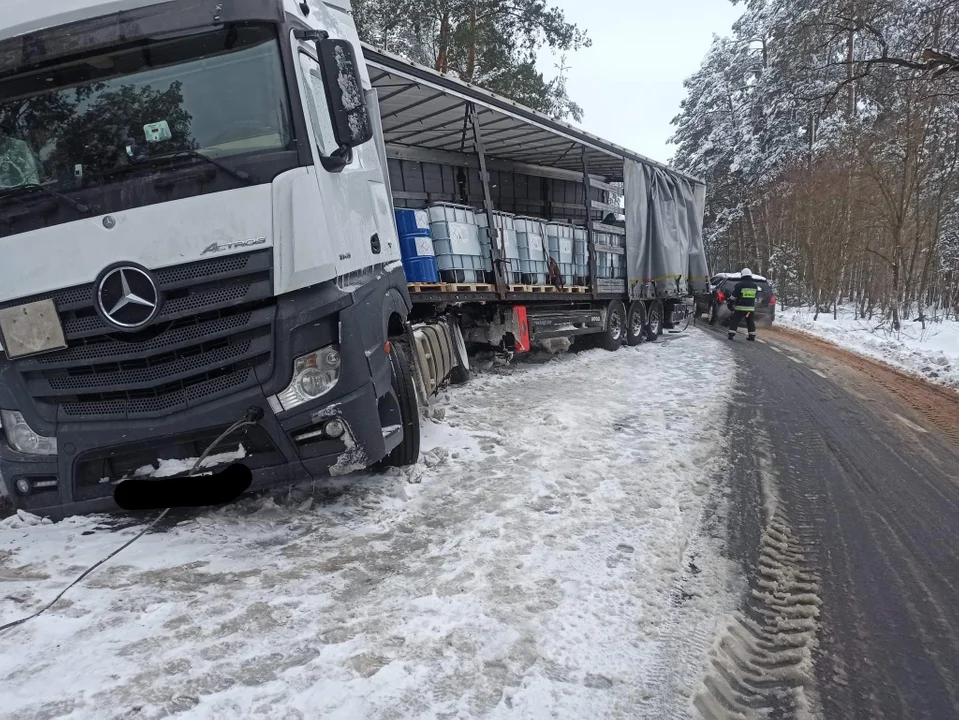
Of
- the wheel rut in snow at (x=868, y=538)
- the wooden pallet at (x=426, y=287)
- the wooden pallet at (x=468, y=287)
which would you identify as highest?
the wooden pallet at (x=426, y=287)

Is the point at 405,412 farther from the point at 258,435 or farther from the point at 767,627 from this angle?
the point at 767,627

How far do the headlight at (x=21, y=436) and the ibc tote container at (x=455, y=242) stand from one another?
4.63 meters

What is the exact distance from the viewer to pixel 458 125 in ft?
27.5

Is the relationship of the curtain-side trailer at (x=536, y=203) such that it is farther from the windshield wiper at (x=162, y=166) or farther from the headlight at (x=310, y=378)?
the headlight at (x=310, y=378)

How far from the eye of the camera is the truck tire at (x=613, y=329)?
11.7m

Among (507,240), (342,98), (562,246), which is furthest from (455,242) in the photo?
(342,98)

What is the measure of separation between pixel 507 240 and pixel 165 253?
18.8ft

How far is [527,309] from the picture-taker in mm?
9203

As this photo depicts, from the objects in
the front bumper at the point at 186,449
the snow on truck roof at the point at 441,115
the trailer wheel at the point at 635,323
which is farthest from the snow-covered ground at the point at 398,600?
the trailer wheel at the point at 635,323

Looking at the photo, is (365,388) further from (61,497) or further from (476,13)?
(476,13)

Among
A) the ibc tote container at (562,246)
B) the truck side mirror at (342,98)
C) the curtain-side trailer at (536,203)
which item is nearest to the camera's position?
the truck side mirror at (342,98)

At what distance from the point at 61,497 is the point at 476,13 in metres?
17.1

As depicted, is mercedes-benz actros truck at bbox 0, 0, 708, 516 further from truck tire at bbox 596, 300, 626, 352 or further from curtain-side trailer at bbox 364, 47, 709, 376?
truck tire at bbox 596, 300, 626, 352

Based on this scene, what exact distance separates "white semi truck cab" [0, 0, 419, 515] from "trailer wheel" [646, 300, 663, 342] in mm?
11495
